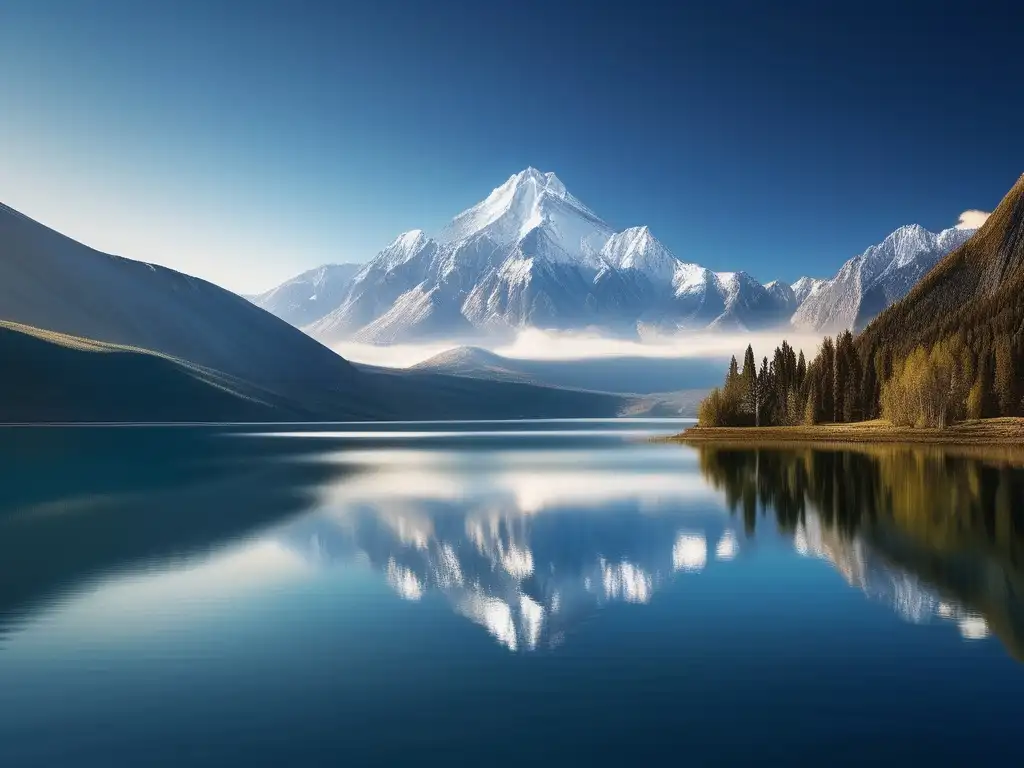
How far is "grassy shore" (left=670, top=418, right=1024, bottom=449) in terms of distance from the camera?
133 meters

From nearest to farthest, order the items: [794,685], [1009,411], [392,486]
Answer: [794,685], [392,486], [1009,411]

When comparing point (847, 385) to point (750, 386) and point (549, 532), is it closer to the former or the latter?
point (750, 386)

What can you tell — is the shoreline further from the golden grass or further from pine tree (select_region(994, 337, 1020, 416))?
pine tree (select_region(994, 337, 1020, 416))

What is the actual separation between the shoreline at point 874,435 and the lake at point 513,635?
9389 centimetres

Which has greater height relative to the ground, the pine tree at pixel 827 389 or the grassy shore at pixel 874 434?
the pine tree at pixel 827 389

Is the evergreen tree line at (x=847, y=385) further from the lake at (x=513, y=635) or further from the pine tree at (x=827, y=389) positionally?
the lake at (x=513, y=635)

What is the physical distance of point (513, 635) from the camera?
73.7ft

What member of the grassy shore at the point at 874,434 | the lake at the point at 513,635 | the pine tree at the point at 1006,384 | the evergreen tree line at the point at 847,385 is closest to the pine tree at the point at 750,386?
the evergreen tree line at the point at 847,385

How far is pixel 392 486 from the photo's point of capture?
231ft

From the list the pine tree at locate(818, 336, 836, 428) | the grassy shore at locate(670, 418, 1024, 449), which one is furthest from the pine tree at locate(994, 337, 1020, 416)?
the pine tree at locate(818, 336, 836, 428)

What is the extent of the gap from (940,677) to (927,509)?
109ft

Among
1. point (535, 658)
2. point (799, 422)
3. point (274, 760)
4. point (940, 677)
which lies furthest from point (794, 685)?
point (799, 422)

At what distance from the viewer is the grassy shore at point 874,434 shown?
5251 inches

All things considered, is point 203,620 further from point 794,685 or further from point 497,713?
point 794,685
